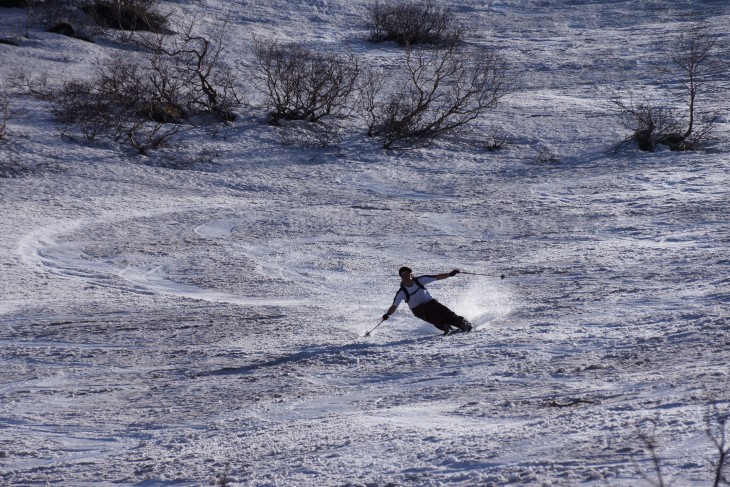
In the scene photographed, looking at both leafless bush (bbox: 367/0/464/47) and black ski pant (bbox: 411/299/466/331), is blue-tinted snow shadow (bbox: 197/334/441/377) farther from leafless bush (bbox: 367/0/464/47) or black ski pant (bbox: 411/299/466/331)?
leafless bush (bbox: 367/0/464/47)

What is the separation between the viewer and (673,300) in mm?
12570

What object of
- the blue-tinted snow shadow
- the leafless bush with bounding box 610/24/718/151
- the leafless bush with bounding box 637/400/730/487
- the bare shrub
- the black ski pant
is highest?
the bare shrub

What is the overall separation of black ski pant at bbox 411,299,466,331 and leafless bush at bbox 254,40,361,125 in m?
14.1

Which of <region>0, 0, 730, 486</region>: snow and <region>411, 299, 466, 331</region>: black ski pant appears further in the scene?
<region>411, 299, 466, 331</region>: black ski pant

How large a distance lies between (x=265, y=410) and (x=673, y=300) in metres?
6.53

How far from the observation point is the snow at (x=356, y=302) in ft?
23.2

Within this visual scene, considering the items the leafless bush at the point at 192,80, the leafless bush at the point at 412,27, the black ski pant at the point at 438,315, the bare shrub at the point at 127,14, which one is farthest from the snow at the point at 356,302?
the leafless bush at the point at 412,27

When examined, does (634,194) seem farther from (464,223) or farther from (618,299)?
(618,299)

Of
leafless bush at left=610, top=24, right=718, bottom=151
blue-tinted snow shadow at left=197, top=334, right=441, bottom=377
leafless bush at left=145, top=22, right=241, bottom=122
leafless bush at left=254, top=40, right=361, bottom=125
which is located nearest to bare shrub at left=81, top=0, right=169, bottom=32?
leafless bush at left=145, top=22, right=241, bottom=122

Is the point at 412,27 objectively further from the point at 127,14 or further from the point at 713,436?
the point at 713,436

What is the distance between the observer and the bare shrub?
99.3 feet

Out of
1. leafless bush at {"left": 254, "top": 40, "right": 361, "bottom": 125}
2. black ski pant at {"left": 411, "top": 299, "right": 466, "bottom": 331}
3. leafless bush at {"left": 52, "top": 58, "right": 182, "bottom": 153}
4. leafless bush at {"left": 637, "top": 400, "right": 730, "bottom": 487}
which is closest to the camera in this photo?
leafless bush at {"left": 637, "top": 400, "right": 730, "bottom": 487}

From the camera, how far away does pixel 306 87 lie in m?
25.6

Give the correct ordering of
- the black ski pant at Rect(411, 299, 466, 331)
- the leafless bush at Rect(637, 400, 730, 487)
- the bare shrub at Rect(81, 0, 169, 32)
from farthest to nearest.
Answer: the bare shrub at Rect(81, 0, 169, 32), the black ski pant at Rect(411, 299, 466, 331), the leafless bush at Rect(637, 400, 730, 487)
